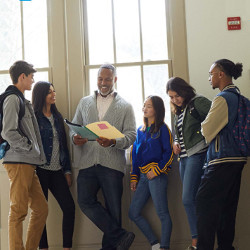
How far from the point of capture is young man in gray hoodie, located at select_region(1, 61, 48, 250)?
10.5 feet

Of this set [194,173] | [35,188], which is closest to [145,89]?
[194,173]

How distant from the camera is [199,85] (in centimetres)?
400

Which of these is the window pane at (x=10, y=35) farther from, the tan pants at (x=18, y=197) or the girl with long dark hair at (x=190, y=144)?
the girl with long dark hair at (x=190, y=144)

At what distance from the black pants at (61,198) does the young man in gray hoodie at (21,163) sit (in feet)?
0.76

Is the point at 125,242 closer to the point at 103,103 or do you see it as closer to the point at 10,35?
the point at 103,103

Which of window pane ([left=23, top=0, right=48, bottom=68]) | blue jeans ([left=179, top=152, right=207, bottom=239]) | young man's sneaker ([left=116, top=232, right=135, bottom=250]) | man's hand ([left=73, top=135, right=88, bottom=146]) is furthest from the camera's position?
window pane ([left=23, top=0, right=48, bottom=68])

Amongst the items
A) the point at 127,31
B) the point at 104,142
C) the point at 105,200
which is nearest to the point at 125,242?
the point at 105,200

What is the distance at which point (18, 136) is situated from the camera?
126 inches

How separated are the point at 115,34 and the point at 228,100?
1667mm

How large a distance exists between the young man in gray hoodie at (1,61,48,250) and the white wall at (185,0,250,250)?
5.39 ft

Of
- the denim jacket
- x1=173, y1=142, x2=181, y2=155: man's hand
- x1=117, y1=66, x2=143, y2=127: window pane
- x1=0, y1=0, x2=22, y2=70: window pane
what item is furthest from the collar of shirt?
x1=0, y1=0, x2=22, y2=70: window pane

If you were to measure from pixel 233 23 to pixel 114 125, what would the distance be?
5.07ft

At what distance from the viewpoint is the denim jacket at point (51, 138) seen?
148 inches

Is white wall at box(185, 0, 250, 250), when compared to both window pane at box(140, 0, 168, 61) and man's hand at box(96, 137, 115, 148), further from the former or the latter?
man's hand at box(96, 137, 115, 148)
